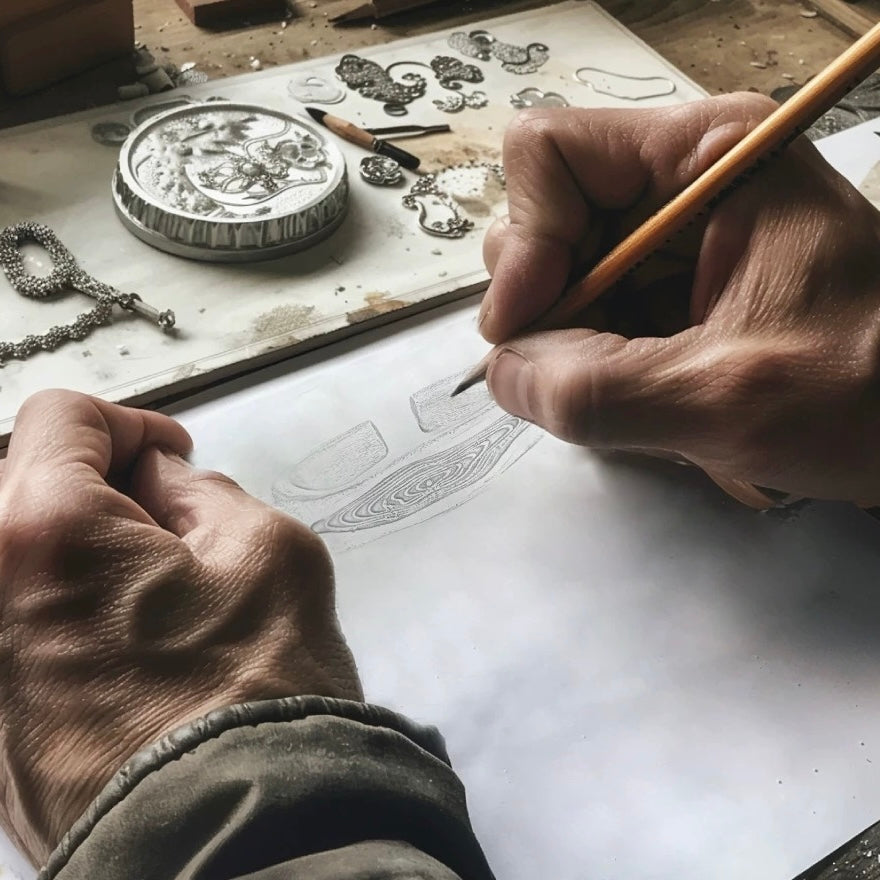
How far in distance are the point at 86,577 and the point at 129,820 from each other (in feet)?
0.46

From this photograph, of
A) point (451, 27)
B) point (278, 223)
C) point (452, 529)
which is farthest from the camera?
point (451, 27)

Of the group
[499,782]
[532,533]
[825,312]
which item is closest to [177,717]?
[499,782]

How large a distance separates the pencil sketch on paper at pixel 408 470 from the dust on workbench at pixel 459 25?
577 millimetres

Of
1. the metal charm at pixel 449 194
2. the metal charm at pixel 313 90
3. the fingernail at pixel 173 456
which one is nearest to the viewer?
the fingernail at pixel 173 456

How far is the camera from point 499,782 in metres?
0.62

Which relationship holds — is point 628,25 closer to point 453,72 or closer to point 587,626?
point 453,72

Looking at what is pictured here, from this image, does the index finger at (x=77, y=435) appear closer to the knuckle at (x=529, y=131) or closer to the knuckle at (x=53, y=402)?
the knuckle at (x=53, y=402)

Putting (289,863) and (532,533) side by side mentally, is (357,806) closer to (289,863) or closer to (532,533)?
(289,863)

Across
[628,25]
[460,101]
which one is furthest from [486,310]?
[628,25]

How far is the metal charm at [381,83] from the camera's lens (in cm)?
111

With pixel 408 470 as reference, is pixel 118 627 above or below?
above

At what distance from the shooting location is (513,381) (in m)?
0.68

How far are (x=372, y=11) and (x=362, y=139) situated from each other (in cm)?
30

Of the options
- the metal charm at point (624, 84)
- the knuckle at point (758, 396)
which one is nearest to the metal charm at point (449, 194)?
the metal charm at point (624, 84)
